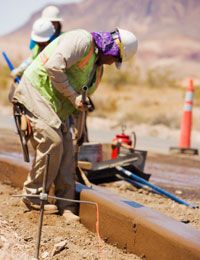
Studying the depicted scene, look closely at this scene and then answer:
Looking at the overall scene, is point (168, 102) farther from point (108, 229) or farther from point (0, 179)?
point (108, 229)

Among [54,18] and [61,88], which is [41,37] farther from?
[61,88]

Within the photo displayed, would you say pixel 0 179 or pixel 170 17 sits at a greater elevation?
pixel 170 17

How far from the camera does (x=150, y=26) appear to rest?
158 m

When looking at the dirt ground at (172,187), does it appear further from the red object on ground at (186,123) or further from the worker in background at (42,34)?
the worker in background at (42,34)

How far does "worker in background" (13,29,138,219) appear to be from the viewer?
6824 millimetres

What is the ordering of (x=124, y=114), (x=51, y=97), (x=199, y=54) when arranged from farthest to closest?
(x=199, y=54)
(x=124, y=114)
(x=51, y=97)

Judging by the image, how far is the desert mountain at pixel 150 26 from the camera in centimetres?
13388

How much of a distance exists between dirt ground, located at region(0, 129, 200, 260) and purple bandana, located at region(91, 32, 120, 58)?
1.60 metres

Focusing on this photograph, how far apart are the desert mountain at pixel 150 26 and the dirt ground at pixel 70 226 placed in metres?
102

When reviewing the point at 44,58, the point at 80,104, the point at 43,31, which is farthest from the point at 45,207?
the point at 43,31

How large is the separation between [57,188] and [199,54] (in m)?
131

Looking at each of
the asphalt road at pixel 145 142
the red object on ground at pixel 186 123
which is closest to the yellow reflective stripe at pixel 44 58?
the asphalt road at pixel 145 142

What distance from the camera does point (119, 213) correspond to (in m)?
6.34

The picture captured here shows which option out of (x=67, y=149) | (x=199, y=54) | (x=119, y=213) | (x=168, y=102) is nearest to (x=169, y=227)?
(x=119, y=213)
